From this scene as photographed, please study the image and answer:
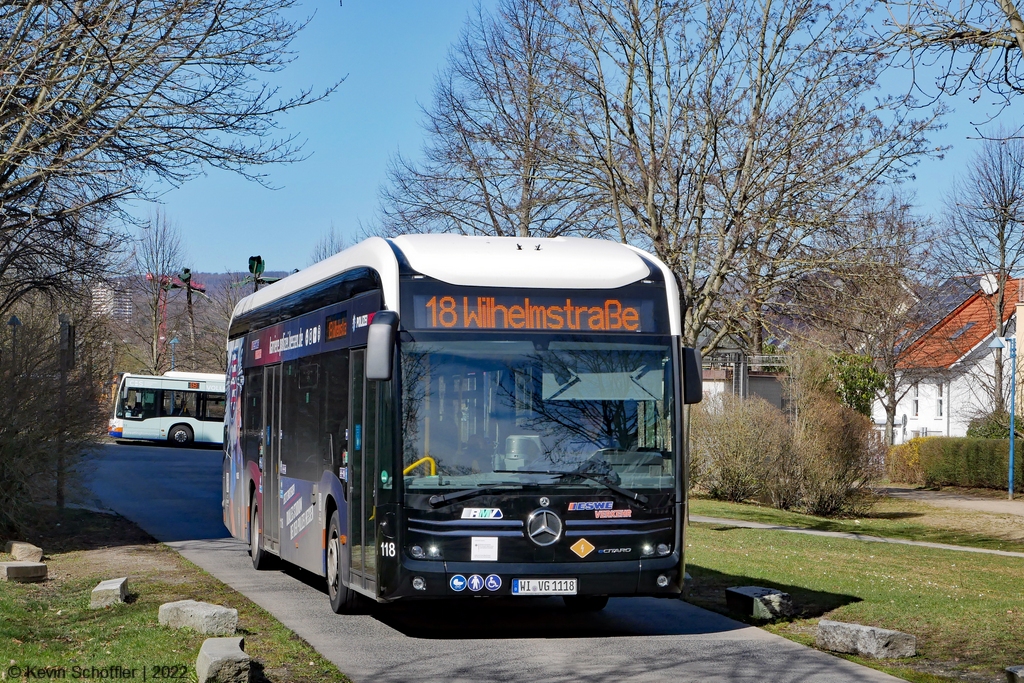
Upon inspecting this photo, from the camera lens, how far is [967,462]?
3953 centimetres

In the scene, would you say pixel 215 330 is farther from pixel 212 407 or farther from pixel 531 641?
pixel 531 641

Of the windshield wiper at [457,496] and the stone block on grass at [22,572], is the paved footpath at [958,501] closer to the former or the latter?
the stone block on grass at [22,572]

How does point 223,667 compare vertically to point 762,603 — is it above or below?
above

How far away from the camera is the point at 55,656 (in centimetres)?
833

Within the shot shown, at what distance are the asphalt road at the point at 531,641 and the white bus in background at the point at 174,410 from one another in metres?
34.9

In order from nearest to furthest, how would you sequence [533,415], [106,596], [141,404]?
[533,415] → [106,596] → [141,404]

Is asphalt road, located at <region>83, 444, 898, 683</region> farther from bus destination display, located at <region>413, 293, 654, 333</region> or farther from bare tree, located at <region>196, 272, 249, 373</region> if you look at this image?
bare tree, located at <region>196, 272, 249, 373</region>

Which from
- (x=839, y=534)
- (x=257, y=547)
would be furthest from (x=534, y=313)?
(x=839, y=534)

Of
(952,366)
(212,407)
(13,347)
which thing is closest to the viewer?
(13,347)

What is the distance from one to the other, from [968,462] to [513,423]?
111 ft

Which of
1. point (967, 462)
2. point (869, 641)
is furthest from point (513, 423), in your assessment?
point (967, 462)

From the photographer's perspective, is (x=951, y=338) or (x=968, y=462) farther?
(x=951, y=338)

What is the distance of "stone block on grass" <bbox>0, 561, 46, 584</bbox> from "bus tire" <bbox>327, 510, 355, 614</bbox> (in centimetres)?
381

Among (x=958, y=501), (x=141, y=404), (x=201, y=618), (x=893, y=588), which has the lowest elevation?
(x=958, y=501)
